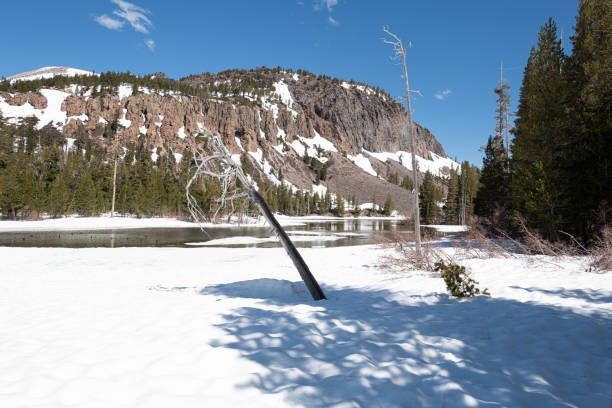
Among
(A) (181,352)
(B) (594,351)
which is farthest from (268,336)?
(B) (594,351)

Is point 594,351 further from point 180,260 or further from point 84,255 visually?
point 84,255

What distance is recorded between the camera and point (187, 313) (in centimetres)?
549

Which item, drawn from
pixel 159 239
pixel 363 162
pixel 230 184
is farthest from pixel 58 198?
pixel 363 162

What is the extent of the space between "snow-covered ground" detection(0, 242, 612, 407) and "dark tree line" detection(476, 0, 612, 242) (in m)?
7.91

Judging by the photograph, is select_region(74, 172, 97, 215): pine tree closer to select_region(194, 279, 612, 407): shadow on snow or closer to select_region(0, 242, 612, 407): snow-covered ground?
select_region(0, 242, 612, 407): snow-covered ground

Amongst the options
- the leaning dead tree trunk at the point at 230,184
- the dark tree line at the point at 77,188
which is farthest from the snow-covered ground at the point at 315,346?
the dark tree line at the point at 77,188

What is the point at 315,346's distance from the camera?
3.91 metres

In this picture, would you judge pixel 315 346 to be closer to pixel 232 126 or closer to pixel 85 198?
pixel 85 198

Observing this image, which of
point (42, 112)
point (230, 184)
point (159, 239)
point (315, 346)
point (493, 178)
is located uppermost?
point (42, 112)

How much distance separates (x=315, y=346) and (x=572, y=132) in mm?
17818

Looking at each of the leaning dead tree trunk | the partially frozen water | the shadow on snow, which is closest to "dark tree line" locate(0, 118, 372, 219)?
the partially frozen water

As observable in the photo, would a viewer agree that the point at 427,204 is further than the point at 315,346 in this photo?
Yes

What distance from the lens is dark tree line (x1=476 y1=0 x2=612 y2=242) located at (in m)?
12.9

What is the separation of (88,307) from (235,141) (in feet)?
455
